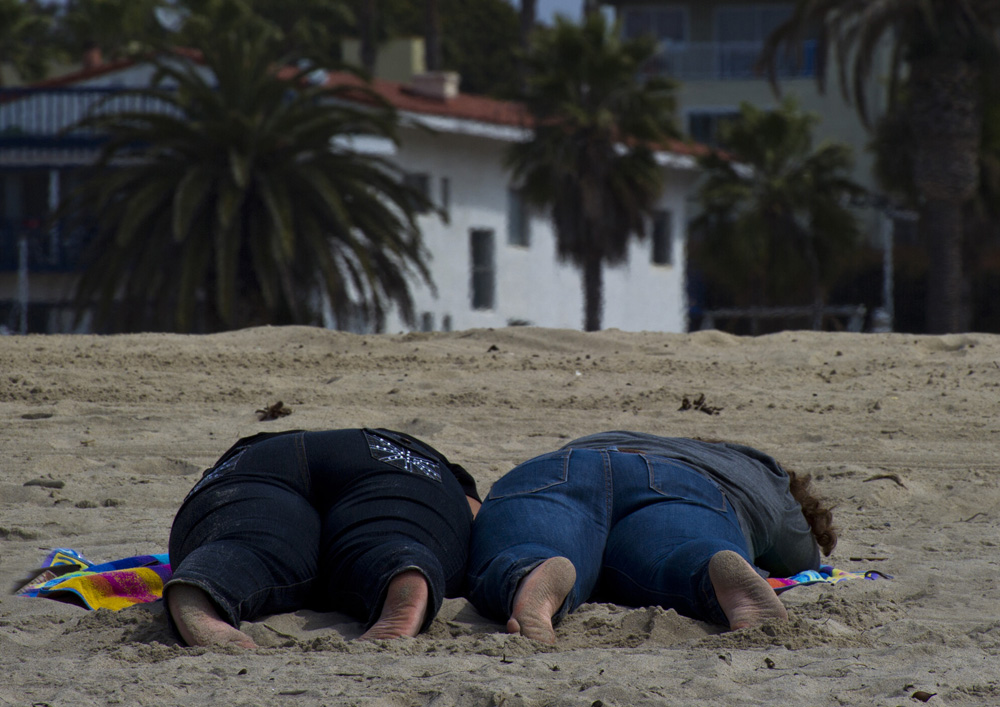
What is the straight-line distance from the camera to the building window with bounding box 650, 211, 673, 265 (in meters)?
27.9

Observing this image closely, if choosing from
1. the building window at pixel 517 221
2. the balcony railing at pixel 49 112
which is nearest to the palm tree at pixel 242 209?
the balcony railing at pixel 49 112

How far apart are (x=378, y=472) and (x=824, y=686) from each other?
126 centimetres

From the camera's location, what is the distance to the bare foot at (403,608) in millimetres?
2984

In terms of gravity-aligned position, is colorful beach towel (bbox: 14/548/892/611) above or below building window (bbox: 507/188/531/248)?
below

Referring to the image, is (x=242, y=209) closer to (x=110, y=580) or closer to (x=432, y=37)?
(x=110, y=580)

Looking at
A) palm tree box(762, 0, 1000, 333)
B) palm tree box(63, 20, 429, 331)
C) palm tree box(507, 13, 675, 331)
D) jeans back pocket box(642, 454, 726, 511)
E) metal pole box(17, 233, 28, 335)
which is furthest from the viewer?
palm tree box(507, 13, 675, 331)

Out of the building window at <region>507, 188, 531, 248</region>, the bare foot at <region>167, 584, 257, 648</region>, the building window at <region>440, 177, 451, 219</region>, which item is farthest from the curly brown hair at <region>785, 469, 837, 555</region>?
the building window at <region>507, 188, 531, 248</region>

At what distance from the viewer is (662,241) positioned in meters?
28.1

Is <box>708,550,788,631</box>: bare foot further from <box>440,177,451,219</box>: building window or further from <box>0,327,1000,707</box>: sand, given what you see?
<box>440,177,451,219</box>: building window

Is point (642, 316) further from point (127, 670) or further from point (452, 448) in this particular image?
point (127, 670)

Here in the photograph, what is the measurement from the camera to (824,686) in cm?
260

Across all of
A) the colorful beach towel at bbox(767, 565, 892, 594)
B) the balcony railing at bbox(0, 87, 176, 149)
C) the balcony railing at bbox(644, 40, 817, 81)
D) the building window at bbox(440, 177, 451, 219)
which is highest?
the balcony railing at bbox(644, 40, 817, 81)

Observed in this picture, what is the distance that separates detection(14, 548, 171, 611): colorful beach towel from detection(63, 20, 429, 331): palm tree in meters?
10.5

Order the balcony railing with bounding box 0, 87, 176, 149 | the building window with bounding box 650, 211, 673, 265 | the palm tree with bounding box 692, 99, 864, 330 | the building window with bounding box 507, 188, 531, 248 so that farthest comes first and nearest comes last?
the building window with bounding box 650, 211, 673, 265 < the palm tree with bounding box 692, 99, 864, 330 < the building window with bounding box 507, 188, 531, 248 < the balcony railing with bounding box 0, 87, 176, 149
